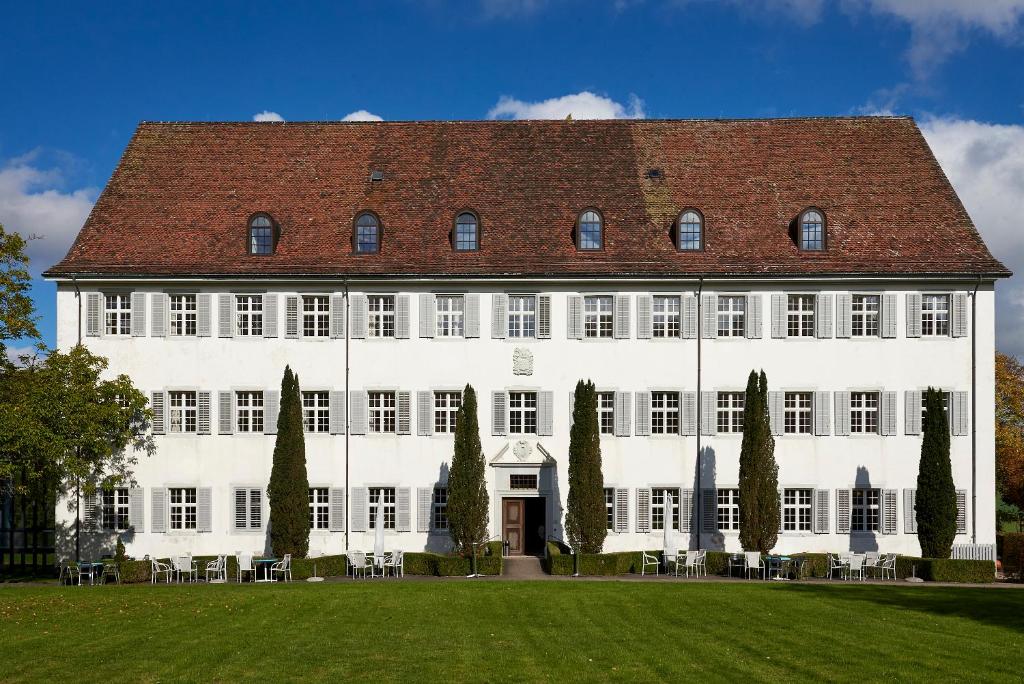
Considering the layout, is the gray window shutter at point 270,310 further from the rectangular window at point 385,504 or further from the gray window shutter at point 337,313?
the rectangular window at point 385,504

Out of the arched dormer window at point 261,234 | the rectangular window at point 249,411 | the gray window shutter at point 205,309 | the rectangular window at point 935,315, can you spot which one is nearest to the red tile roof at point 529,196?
the arched dormer window at point 261,234

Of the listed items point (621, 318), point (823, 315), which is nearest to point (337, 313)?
point (621, 318)

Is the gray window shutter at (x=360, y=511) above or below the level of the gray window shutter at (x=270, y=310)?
below

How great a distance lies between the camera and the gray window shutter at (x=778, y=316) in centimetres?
Answer: 3566

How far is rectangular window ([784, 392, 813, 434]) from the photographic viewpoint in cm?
3572

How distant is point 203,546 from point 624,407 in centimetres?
1451

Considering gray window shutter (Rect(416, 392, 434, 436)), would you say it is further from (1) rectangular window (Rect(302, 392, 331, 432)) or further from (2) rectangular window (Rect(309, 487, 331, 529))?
(2) rectangular window (Rect(309, 487, 331, 529))

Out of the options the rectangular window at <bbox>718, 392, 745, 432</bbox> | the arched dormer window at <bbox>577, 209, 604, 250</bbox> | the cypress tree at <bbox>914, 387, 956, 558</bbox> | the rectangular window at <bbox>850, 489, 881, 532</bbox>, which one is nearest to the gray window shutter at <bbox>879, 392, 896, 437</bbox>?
the rectangular window at <bbox>850, 489, 881, 532</bbox>

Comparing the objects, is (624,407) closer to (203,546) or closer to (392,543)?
(392,543)

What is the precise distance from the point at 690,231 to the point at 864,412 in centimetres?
825

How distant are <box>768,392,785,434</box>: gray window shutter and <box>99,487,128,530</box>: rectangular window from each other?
21325 mm

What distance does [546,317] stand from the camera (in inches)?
1410

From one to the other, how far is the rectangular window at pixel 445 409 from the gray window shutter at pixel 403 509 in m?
2.27

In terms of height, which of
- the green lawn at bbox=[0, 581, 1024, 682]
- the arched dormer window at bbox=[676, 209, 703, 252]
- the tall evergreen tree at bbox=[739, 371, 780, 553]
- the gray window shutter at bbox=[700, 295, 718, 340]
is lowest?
the green lawn at bbox=[0, 581, 1024, 682]
